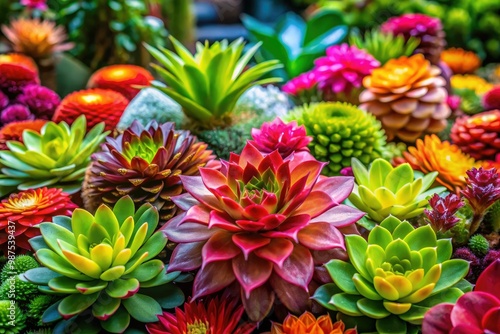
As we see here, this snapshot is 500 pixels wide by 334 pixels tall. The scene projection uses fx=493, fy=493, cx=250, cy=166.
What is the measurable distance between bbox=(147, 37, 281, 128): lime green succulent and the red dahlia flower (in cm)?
59

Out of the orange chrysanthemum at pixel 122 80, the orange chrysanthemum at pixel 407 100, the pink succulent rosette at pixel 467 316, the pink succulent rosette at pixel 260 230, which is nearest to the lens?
the pink succulent rosette at pixel 467 316

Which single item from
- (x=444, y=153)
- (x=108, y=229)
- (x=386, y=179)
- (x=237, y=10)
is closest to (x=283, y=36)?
(x=444, y=153)

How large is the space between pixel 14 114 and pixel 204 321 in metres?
1.00

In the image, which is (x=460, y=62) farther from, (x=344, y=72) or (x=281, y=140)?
(x=281, y=140)

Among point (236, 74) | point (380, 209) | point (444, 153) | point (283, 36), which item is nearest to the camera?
point (380, 209)

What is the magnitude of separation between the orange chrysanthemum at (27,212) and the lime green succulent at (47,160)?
8 cm

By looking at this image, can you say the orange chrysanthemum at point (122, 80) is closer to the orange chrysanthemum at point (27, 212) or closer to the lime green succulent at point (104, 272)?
the orange chrysanthemum at point (27, 212)

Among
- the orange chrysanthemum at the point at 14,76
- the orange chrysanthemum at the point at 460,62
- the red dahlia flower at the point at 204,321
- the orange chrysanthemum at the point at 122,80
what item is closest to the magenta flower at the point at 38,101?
the orange chrysanthemum at the point at 14,76

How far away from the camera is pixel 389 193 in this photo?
960mm

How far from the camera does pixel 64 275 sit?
32.3 inches

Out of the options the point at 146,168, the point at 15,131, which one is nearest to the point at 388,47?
the point at 146,168

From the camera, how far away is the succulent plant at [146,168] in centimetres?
98

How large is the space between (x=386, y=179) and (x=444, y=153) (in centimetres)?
28

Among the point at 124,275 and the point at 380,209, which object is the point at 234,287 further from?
the point at 380,209
